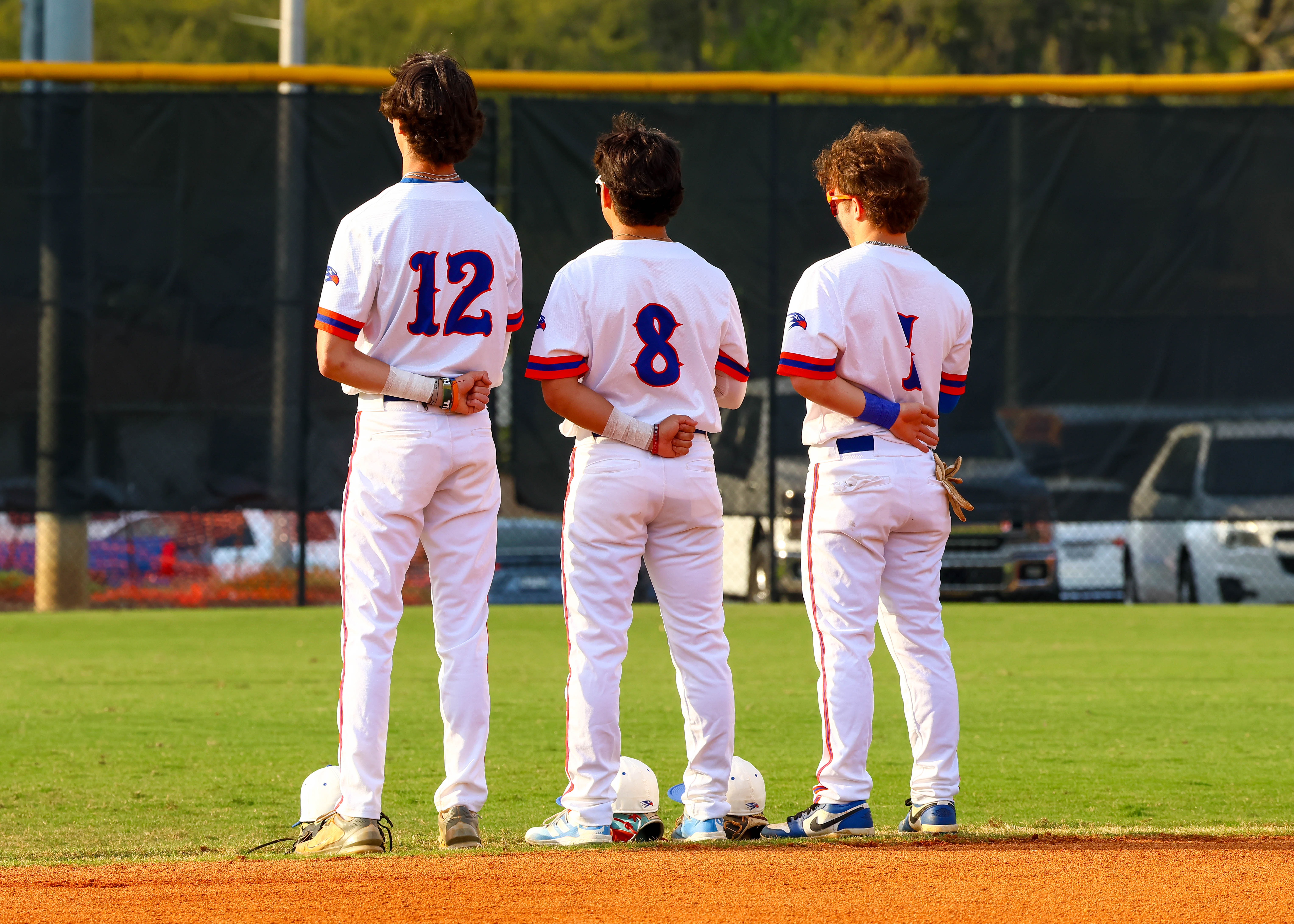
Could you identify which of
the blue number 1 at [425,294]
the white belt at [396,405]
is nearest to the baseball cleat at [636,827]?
the white belt at [396,405]

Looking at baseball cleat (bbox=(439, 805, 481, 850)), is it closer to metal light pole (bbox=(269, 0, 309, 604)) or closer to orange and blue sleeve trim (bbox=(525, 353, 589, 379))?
orange and blue sleeve trim (bbox=(525, 353, 589, 379))

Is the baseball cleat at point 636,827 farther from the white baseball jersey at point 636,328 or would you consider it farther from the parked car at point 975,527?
the parked car at point 975,527


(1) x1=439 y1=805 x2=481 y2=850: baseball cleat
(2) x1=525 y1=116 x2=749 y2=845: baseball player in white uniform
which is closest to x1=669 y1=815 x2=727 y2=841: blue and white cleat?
(2) x1=525 y1=116 x2=749 y2=845: baseball player in white uniform

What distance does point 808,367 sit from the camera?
12.9 ft

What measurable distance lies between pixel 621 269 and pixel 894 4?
2926 centimetres

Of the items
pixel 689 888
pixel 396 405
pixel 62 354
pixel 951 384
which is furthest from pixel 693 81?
pixel 689 888

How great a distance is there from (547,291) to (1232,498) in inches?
171

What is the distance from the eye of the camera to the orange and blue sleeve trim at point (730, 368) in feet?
13.3

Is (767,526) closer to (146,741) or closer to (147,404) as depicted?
(147,404)

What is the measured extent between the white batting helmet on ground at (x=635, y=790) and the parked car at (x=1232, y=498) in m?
6.00

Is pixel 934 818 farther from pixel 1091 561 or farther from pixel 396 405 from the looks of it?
pixel 1091 561

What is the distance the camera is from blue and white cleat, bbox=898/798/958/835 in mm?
3936

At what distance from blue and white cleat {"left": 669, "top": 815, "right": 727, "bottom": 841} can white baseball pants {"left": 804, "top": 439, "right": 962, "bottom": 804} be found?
0.28m

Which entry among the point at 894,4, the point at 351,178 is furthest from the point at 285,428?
the point at 894,4
